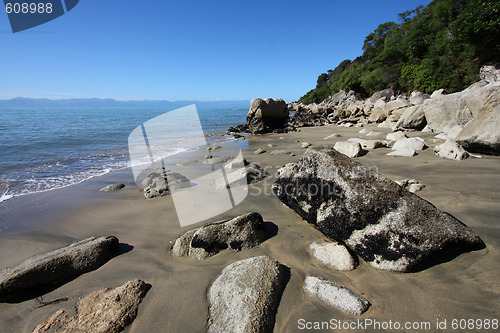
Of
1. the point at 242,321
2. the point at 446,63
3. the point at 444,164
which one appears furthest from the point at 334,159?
the point at 446,63

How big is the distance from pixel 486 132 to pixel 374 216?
5121 millimetres

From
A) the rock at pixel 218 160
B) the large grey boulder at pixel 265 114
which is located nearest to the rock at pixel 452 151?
the rock at pixel 218 160

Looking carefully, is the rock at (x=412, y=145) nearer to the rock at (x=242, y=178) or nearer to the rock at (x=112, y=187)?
the rock at (x=242, y=178)

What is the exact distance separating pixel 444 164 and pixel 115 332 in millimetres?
6394

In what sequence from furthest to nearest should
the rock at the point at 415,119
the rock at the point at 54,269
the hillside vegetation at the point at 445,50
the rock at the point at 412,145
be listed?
the hillside vegetation at the point at 445,50 → the rock at the point at 415,119 → the rock at the point at 412,145 → the rock at the point at 54,269

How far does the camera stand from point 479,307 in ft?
6.38

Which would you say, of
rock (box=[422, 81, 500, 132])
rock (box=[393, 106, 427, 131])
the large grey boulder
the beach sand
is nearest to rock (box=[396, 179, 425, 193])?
the beach sand

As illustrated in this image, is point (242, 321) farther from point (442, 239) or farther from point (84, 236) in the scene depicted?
point (84, 236)

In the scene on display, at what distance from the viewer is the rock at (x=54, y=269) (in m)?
2.50

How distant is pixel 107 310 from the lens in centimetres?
221

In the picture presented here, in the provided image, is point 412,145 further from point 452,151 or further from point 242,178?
point 242,178

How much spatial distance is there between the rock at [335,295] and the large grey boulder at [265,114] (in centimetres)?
1604

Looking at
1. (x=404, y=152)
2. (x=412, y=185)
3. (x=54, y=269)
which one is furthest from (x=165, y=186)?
(x=404, y=152)

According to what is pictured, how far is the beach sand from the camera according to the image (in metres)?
2.09
